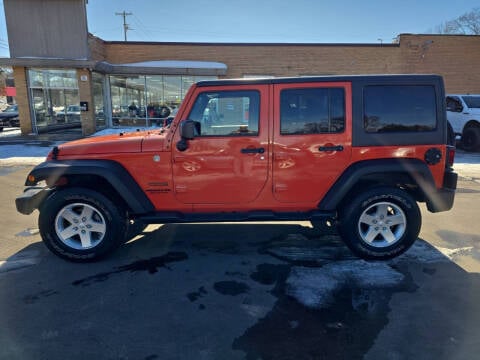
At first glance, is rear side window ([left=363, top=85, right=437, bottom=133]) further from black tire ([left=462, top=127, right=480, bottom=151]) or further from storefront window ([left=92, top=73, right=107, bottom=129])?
storefront window ([left=92, top=73, right=107, bottom=129])

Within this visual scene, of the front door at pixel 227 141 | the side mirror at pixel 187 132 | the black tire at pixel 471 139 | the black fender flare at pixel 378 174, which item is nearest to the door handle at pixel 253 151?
the front door at pixel 227 141

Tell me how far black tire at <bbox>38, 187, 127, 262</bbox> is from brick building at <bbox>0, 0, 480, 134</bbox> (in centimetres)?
1388

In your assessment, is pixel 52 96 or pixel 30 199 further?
pixel 52 96

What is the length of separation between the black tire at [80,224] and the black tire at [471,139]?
12.4 meters

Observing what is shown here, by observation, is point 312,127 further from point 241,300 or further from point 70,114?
point 70,114

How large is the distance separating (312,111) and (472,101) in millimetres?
11542

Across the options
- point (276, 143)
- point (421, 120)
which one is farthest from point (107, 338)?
point (421, 120)

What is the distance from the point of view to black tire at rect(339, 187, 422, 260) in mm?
3754

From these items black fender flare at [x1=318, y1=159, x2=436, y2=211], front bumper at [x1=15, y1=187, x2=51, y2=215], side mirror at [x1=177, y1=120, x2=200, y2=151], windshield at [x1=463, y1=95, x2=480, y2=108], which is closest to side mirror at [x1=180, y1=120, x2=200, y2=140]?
side mirror at [x1=177, y1=120, x2=200, y2=151]

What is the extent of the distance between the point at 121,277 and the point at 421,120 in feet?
11.9

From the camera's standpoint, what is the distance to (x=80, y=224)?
3.81 m

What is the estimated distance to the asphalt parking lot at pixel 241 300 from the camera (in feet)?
8.05

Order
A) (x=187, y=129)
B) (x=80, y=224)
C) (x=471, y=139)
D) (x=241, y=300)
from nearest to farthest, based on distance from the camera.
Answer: (x=241, y=300) < (x=187, y=129) < (x=80, y=224) < (x=471, y=139)

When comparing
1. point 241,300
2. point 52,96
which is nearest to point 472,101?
point 241,300
